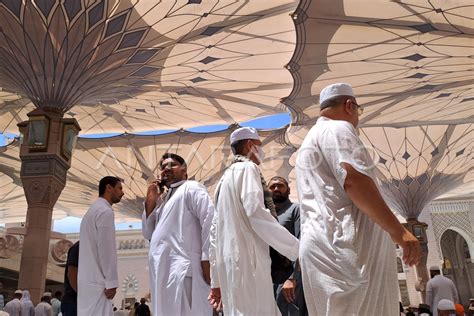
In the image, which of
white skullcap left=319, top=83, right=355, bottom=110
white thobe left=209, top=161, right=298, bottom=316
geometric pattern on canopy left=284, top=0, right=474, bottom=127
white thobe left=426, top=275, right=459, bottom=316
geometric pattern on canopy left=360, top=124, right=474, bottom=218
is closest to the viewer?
white skullcap left=319, top=83, right=355, bottom=110

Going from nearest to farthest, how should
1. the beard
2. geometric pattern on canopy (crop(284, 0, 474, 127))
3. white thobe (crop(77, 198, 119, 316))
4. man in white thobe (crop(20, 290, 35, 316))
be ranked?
white thobe (crop(77, 198, 119, 316)) < the beard < man in white thobe (crop(20, 290, 35, 316)) < geometric pattern on canopy (crop(284, 0, 474, 127))

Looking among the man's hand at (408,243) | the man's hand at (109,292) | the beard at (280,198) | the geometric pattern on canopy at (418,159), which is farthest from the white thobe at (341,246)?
the geometric pattern on canopy at (418,159)

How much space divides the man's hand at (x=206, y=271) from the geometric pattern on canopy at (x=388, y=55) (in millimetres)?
7852

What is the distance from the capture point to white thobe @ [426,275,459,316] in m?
7.37

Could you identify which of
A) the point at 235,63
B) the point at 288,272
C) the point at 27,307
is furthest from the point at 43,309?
the point at 235,63

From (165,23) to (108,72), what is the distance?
169cm

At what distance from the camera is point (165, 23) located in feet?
35.2

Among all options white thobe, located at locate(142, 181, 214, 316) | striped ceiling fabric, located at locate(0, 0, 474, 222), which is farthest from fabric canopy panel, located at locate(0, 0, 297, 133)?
white thobe, located at locate(142, 181, 214, 316)

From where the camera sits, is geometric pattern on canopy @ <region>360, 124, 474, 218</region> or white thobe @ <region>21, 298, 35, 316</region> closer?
white thobe @ <region>21, 298, 35, 316</region>

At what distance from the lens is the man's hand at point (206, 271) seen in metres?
2.97

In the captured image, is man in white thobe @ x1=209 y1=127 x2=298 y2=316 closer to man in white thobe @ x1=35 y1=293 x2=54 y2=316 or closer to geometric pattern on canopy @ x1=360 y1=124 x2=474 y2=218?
man in white thobe @ x1=35 y1=293 x2=54 y2=316

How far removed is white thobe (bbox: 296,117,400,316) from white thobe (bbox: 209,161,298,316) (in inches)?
19.2

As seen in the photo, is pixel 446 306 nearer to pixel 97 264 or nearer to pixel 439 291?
pixel 439 291

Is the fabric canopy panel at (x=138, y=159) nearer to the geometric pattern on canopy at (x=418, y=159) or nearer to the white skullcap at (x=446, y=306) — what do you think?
the geometric pattern on canopy at (x=418, y=159)
